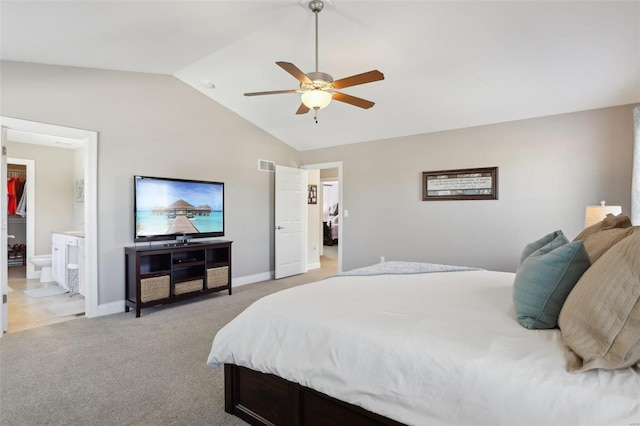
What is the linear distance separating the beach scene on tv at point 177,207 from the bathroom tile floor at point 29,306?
130cm

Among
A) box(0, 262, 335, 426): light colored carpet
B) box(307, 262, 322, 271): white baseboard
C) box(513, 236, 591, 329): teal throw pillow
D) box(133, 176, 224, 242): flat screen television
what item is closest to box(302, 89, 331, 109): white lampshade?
box(513, 236, 591, 329): teal throw pillow

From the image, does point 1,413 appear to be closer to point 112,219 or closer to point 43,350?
point 43,350

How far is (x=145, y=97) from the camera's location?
4.08 meters

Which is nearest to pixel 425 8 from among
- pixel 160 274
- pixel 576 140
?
pixel 576 140

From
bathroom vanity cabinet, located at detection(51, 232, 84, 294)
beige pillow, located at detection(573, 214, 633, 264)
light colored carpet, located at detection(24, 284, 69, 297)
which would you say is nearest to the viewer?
beige pillow, located at detection(573, 214, 633, 264)

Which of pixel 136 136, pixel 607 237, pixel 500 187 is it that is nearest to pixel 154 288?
pixel 136 136

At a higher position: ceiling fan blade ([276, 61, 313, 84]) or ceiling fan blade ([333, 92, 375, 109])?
ceiling fan blade ([276, 61, 313, 84])

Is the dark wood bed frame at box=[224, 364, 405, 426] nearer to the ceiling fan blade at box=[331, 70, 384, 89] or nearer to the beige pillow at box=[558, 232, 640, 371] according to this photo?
the beige pillow at box=[558, 232, 640, 371]

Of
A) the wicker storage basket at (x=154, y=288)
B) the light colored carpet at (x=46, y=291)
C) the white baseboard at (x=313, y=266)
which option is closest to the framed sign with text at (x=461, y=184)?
the white baseboard at (x=313, y=266)

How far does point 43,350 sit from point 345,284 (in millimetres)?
2703

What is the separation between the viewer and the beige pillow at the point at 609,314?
1032 mm

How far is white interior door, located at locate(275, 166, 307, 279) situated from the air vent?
161 mm

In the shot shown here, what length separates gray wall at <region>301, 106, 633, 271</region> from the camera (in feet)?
12.3

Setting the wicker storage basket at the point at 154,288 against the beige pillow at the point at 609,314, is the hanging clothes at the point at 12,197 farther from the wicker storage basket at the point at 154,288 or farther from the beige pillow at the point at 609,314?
the beige pillow at the point at 609,314
